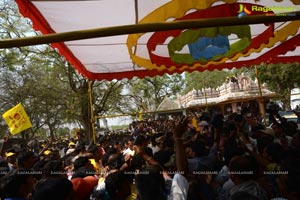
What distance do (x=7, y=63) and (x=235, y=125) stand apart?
1437cm

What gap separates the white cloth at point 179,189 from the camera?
121 inches

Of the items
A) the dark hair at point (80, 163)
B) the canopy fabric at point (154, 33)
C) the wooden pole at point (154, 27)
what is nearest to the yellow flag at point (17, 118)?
the canopy fabric at point (154, 33)

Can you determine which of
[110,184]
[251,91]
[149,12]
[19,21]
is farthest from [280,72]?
[110,184]

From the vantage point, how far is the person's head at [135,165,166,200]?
2996 mm

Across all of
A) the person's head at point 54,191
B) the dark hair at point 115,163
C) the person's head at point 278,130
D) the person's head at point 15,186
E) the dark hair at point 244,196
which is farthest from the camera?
the person's head at point 278,130

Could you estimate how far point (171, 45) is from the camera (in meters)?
6.06

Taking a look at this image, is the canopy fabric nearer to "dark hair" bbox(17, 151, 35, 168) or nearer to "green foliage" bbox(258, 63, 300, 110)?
"dark hair" bbox(17, 151, 35, 168)

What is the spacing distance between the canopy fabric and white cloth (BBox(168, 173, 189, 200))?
1731mm

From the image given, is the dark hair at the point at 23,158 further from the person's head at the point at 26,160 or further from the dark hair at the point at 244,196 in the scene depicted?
the dark hair at the point at 244,196

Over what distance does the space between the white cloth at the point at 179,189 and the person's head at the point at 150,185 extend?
10 cm

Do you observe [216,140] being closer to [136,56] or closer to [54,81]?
[136,56]

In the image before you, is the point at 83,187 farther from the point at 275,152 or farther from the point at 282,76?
the point at 282,76

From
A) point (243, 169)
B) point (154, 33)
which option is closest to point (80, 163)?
point (154, 33)

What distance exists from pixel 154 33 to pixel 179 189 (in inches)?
134
